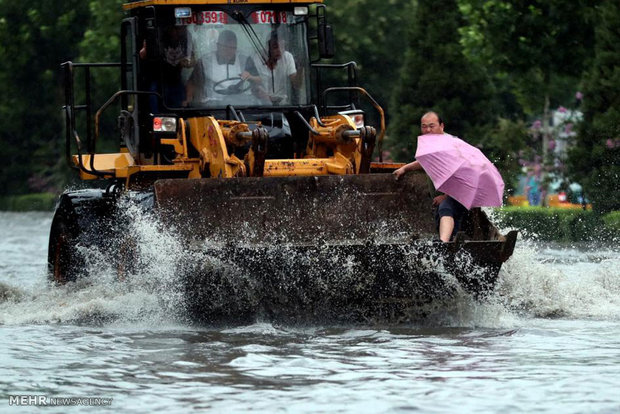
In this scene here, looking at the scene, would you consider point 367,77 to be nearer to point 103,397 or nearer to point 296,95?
point 296,95

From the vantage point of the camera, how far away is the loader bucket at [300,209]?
13.8 meters

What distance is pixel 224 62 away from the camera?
51.7 feet

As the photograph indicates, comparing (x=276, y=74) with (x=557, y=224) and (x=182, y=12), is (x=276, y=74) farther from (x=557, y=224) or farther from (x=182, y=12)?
(x=557, y=224)

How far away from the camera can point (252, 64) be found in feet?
52.0

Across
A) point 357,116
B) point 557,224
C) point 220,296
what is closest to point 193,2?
point 357,116

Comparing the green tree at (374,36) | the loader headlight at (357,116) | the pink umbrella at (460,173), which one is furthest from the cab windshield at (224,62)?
the green tree at (374,36)

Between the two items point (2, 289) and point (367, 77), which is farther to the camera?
point (367, 77)

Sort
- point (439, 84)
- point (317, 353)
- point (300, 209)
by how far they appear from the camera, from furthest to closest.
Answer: point (439, 84), point (300, 209), point (317, 353)

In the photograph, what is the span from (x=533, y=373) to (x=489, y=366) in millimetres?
409

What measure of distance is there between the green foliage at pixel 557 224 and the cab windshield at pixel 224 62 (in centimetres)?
1139

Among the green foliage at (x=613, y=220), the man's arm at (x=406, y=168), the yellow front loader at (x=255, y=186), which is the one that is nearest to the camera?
the yellow front loader at (x=255, y=186)

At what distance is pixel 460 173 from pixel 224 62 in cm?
294

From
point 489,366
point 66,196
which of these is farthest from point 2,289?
point 489,366

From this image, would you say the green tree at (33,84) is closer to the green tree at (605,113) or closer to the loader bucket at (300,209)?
the green tree at (605,113)
